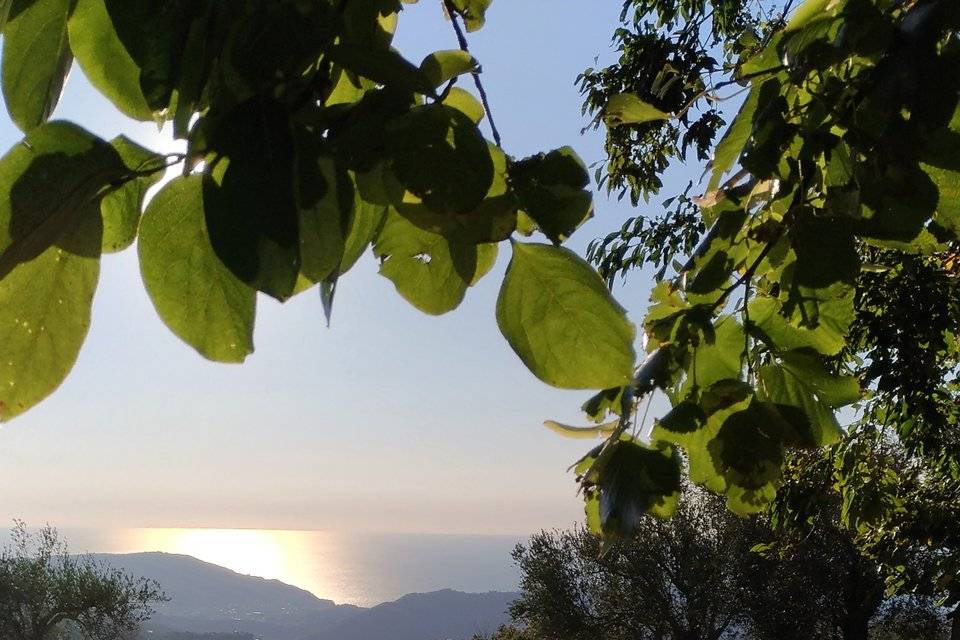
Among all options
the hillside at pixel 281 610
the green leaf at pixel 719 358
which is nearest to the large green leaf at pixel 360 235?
the green leaf at pixel 719 358

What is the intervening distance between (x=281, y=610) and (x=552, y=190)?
74612mm

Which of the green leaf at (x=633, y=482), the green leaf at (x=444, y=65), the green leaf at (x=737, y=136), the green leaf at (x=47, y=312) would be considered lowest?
the green leaf at (x=633, y=482)

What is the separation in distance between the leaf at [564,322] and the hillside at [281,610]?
49014 mm

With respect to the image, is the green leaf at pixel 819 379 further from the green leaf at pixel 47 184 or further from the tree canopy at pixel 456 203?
the green leaf at pixel 47 184

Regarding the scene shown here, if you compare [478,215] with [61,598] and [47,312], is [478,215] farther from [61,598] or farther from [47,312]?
[61,598]

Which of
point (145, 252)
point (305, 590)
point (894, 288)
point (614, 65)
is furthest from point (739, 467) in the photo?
point (305, 590)

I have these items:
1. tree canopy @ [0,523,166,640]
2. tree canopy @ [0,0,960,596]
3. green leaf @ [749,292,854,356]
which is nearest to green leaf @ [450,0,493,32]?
tree canopy @ [0,0,960,596]

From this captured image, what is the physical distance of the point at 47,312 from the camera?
1.01 ft

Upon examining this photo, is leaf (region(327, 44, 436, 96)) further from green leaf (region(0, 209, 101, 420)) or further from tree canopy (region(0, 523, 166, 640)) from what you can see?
tree canopy (region(0, 523, 166, 640))

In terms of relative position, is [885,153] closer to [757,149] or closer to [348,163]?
[757,149]

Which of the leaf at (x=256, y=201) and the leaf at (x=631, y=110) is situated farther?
the leaf at (x=631, y=110)

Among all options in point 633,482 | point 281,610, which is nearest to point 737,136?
point 633,482

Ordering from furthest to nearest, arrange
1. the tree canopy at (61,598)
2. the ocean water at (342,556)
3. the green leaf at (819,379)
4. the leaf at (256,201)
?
the ocean water at (342,556) → the tree canopy at (61,598) → the green leaf at (819,379) → the leaf at (256,201)

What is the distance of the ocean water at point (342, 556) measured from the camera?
73.7 m
